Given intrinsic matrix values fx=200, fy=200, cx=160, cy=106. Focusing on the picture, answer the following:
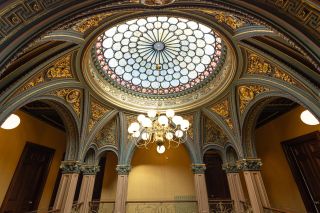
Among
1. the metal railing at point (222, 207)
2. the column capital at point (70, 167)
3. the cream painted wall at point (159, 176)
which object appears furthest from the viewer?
the cream painted wall at point (159, 176)

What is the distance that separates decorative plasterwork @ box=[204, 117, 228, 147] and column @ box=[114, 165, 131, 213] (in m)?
4.05

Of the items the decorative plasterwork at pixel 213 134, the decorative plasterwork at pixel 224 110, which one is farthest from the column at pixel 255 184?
the decorative plasterwork at pixel 224 110

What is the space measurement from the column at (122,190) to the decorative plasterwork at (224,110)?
15.7ft

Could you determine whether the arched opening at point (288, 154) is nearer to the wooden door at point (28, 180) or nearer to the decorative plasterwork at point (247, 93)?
the decorative plasterwork at point (247, 93)

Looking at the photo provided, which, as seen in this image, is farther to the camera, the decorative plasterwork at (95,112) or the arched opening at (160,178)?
the arched opening at (160,178)

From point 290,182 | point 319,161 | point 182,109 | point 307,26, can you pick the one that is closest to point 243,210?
point 290,182

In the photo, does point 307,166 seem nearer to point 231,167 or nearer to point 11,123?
point 231,167

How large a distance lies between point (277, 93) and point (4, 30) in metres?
7.22

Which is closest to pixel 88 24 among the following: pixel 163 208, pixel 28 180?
pixel 28 180

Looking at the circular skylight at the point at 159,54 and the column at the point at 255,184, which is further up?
the circular skylight at the point at 159,54

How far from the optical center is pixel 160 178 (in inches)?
428

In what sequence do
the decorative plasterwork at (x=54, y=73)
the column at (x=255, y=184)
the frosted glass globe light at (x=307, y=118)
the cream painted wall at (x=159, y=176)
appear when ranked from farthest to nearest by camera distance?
1. the cream painted wall at (x=159, y=176)
2. the frosted glass globe light at (x=307, y=118)
3. the column at (x=255, y=184)
4. the decorative plasterwork at (x=54, y=73)

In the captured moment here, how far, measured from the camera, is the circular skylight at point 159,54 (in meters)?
8.27

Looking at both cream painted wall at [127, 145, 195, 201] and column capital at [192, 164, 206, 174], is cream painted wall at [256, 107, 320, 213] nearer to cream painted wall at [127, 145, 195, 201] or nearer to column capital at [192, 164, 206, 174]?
column capital at [192, 164, 206, 174]
